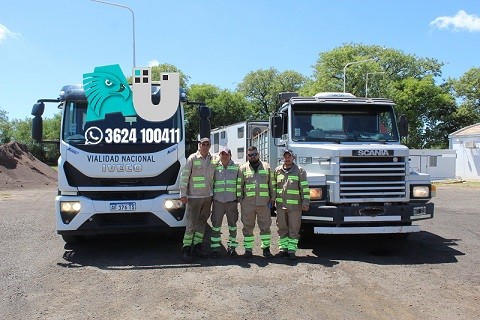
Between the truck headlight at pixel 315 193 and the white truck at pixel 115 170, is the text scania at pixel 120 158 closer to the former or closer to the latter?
the white truck at pixel 115 170

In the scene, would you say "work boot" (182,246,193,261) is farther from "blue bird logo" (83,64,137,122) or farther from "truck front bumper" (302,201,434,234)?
"blue bird logo" (83,64,137,122)

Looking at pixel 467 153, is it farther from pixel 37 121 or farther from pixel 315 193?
pixel 37 121

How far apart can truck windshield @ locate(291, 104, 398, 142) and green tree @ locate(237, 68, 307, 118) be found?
185 ft

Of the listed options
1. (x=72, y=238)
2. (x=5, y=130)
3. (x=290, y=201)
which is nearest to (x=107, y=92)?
(x=72, y=238)

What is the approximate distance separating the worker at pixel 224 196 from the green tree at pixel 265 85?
58073mm

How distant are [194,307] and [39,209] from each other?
11754mm

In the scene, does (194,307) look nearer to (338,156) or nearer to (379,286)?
(379,286)

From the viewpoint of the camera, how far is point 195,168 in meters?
7.24

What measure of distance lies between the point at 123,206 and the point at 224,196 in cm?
158

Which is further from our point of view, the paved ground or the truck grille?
the truck grille

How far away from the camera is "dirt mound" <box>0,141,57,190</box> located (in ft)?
90.8

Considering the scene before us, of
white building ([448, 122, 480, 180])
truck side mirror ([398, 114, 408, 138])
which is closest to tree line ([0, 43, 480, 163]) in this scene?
white building ([448, 122, 480, 180])

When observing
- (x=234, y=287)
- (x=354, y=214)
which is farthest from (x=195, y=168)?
(x=354, y=214)

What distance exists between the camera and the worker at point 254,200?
286 inches
